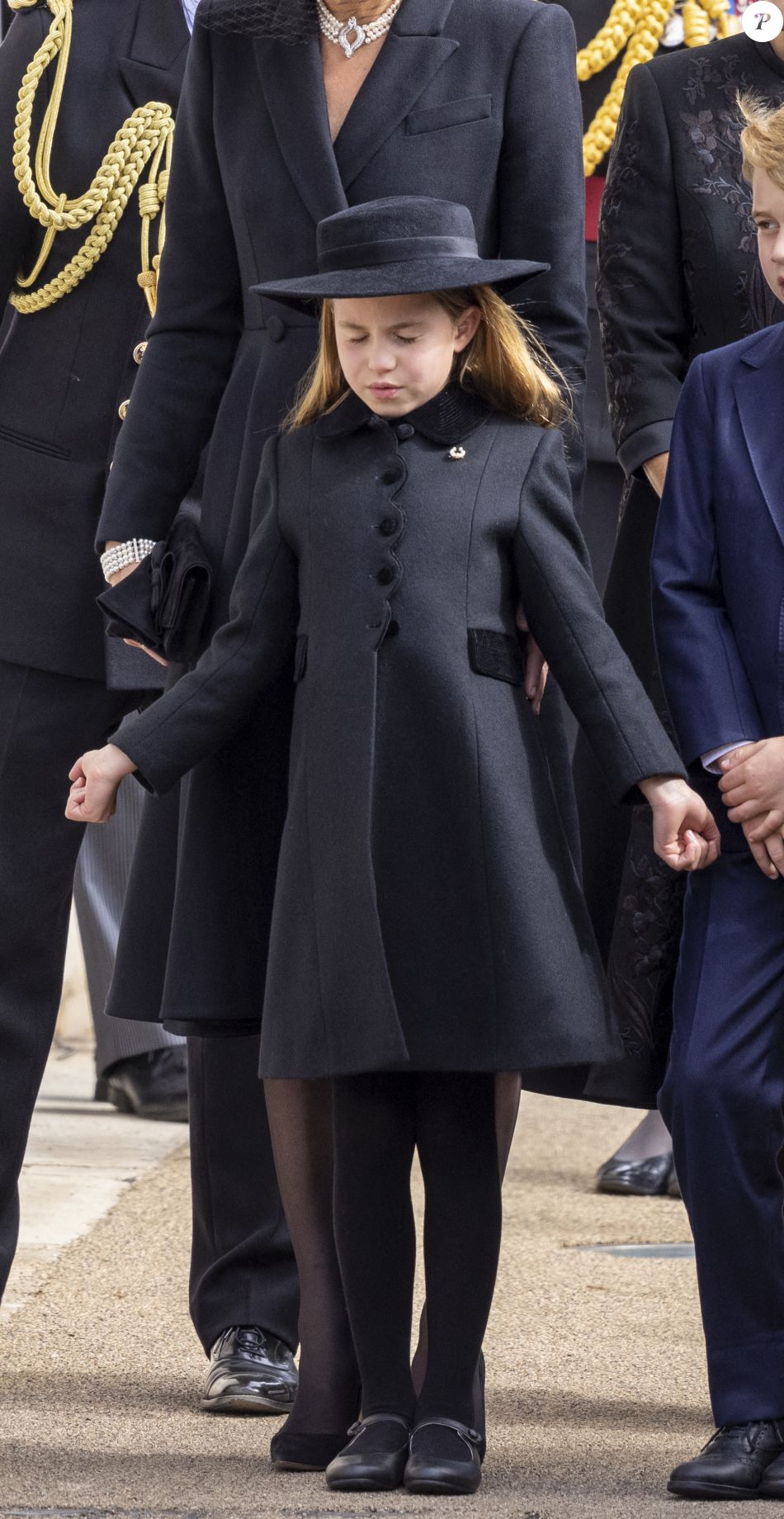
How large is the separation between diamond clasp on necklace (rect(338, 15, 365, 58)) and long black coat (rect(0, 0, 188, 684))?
504 millimetres

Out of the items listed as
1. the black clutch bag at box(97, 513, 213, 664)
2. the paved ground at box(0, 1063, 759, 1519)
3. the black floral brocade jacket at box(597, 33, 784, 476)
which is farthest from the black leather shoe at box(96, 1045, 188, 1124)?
the black clutch bag at box(97, 513, 213, 664)

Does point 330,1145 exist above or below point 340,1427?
above

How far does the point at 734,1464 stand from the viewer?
9.00ft

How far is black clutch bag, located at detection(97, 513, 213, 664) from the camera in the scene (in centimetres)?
302

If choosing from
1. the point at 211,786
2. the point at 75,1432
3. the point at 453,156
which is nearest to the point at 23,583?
the point at 211,786

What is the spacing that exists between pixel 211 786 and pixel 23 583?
0.63 metres

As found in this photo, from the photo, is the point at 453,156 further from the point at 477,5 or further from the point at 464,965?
the point at 464,965

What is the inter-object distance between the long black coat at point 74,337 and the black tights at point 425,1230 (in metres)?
0.94

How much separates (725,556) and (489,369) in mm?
373

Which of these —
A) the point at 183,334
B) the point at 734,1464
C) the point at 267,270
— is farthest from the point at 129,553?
the point at 734,1464

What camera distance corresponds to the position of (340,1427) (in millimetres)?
2852

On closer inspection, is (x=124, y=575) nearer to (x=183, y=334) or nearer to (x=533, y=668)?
(x=183, y=334)

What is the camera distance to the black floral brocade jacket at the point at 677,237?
11.0ft

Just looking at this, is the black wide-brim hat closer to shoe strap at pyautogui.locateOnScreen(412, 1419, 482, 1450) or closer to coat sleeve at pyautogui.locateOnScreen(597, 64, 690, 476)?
coat sleeve at pyautogui.locateOnScreen(597, 64, 690, 476)
